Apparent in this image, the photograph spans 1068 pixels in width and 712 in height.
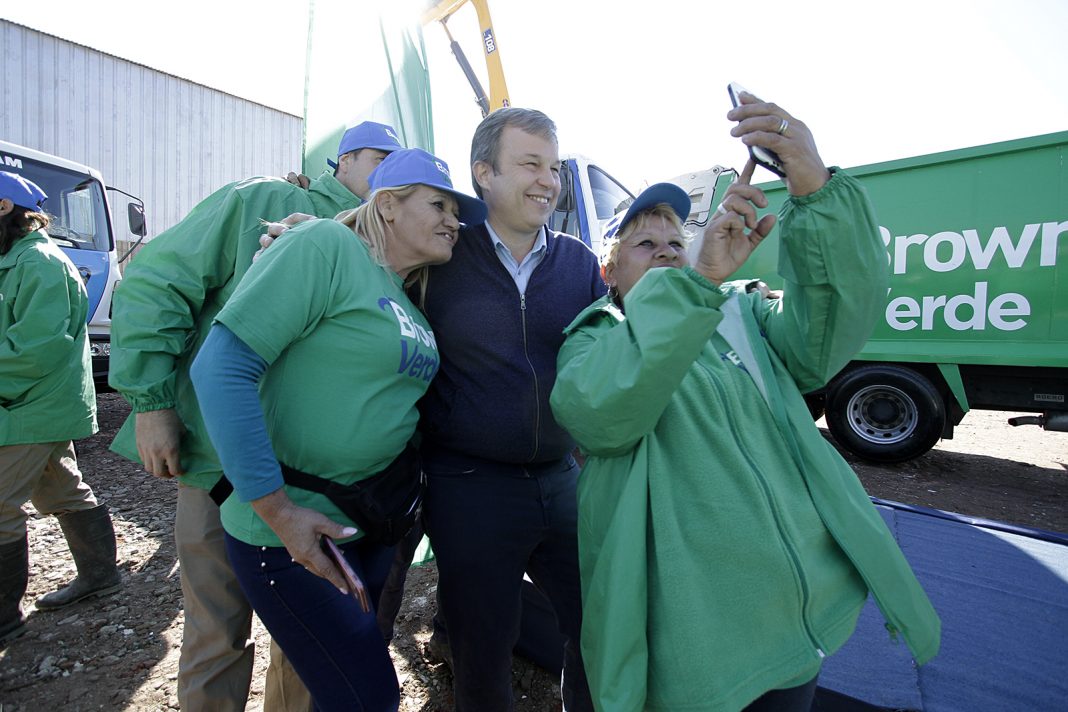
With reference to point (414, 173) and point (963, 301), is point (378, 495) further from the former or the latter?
point (963, 301)

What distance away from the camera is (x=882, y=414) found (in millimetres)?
5613

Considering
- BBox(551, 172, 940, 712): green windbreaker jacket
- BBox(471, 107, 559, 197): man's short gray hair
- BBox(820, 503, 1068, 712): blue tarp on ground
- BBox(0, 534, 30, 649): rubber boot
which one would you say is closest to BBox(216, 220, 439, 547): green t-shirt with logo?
BBox(551, 172, 940, 712): green windbreaker jacket

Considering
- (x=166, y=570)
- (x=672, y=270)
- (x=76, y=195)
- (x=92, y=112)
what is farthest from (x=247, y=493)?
(x=92, y=112)

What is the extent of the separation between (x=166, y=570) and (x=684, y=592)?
3.49 m

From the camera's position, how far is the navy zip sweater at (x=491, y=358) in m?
1.54

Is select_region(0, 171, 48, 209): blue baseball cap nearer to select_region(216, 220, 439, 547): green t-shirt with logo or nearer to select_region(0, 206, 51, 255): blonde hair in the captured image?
select_region(0, 206, 51, 255): blonde hair

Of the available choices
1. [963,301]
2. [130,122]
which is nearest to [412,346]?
[963,301]

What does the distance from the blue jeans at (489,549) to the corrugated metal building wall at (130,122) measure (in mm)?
14263

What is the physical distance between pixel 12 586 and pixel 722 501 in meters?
3.26

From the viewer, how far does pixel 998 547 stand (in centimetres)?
302

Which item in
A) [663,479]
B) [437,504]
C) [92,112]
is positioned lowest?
[437,504]

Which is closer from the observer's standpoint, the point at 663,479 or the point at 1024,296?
the point at 663,479

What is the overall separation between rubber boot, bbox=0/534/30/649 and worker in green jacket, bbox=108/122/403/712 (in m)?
1.41

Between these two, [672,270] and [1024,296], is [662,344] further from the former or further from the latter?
[1024,296]
